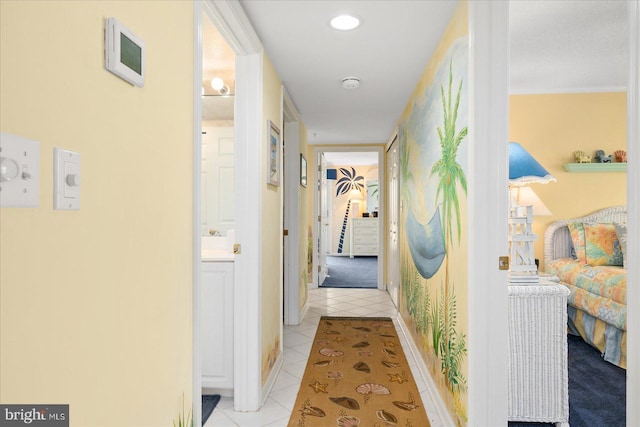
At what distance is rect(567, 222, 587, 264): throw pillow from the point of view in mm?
3584

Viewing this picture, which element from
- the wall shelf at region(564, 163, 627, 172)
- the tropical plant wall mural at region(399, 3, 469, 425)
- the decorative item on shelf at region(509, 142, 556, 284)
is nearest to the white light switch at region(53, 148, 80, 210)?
the tropical plant wall mural at region(399, 3, 469, 425)

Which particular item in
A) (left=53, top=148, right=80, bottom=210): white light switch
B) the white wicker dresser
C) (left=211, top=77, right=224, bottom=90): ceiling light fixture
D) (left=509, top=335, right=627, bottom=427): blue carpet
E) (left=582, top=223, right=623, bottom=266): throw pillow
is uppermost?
(left=211, top=77, right=224, bottom=90): ceiling light fixture

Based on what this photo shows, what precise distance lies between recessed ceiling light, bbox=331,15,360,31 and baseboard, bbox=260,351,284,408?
7.35 ft

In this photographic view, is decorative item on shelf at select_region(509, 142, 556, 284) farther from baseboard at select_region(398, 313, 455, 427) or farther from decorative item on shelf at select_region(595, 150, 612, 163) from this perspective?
decorative item on shelf at select_region(595, 150, 612, 163)

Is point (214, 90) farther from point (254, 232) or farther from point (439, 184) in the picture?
point (439, 184)

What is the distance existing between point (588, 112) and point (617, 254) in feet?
4.86

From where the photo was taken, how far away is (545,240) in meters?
3.95

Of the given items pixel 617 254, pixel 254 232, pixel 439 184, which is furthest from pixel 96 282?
pixel 617 254

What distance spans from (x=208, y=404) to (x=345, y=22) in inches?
94.5

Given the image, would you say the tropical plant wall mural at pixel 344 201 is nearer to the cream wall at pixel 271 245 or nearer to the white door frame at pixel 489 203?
the cream wall at pixel 271 245

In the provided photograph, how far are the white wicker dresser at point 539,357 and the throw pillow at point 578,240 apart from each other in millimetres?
1944

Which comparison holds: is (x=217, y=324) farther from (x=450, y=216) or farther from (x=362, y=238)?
(x=362, y=238)

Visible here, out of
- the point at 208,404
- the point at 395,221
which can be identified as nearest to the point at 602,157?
the point at 395,221

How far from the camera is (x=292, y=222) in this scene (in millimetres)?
4238
